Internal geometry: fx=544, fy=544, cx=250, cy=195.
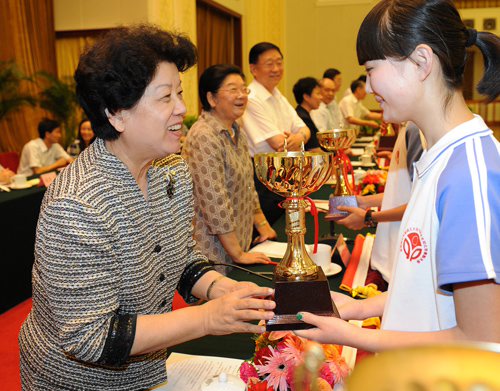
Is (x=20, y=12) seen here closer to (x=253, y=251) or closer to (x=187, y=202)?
(x=253, y=251)

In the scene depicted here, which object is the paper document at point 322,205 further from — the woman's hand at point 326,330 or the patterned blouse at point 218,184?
the woman's hand at point 326,330

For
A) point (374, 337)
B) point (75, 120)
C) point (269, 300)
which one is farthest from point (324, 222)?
point (75, 120)

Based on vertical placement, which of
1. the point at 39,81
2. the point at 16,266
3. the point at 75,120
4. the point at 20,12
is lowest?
the point at 16,266

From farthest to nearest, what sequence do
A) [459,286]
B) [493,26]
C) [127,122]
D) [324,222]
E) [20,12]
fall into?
[493,26]
[20,12]
[324,222]
[127,122]
[459,286]

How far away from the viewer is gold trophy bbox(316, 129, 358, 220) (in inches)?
85.3

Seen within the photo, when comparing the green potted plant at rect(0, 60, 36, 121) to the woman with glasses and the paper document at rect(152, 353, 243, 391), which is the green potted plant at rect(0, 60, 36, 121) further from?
the paper document at rect(152, 353, 243, 391)

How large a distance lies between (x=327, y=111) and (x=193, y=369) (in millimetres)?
6628

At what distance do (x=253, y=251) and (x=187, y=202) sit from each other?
979 millimetres

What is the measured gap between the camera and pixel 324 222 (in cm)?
287

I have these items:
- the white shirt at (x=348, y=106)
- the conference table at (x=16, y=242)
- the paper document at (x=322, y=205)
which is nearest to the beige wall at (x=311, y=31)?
the white shirt at (x=348, y=106)

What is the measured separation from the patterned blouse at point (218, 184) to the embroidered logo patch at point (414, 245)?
1337 millimetres

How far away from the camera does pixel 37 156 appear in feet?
20.3

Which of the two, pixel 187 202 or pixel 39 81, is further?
pixel 39 81

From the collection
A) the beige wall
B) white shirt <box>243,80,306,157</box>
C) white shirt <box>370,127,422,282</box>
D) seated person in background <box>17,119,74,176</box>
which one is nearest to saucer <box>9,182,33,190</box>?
seated person in background <box>17,119,74,176</box>
